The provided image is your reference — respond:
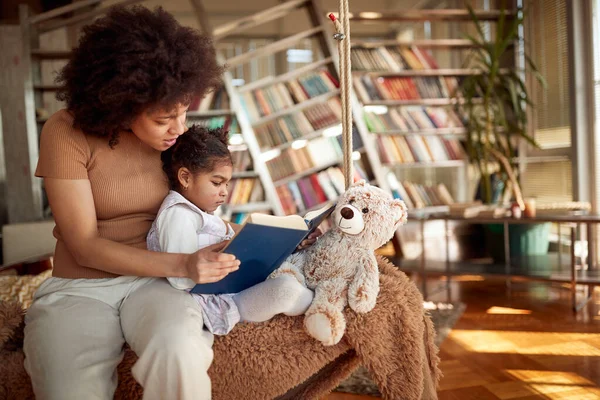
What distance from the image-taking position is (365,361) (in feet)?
4.62

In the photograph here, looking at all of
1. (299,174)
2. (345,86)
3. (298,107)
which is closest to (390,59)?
(298,107)

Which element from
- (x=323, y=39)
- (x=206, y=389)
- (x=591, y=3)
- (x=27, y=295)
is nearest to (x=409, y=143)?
(x=323, y=39)

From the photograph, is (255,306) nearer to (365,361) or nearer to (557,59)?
(365,361)

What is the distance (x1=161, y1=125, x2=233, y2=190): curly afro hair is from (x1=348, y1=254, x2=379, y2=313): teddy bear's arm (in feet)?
1.50

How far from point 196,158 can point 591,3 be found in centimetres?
350

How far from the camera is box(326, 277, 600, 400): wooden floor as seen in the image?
6.91ft

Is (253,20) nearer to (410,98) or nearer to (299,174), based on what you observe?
(299,174)

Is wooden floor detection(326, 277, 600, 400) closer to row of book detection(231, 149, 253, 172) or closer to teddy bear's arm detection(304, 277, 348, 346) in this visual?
teddy bear's arm detection(304, 277, 348, 346)

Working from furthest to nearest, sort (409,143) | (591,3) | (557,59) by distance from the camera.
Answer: (409,143) < (557,59) < (591,3)

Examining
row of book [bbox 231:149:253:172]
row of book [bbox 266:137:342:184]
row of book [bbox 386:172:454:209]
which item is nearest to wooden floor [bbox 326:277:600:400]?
row of book [bbox 386:172:454:209]

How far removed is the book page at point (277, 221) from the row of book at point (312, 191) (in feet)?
9.81

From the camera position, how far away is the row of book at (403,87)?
14.7 ft

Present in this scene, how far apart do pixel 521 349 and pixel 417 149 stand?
2.28 meters

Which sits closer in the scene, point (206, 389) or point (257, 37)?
point (206, 389)
